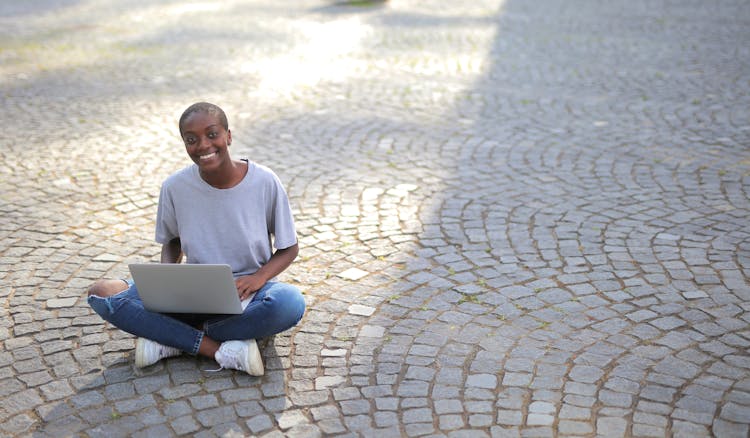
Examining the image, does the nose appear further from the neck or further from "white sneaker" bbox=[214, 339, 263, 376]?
"white sneaker" bbox=[214, 339, 263, 376]

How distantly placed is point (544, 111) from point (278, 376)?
600 cm

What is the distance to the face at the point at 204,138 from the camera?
3.85 meters

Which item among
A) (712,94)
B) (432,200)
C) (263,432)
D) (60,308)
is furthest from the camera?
(712,94)

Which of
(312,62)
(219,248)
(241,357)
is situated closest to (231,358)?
(241,357)

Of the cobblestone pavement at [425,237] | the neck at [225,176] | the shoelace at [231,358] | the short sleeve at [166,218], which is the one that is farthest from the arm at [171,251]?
the shoelace at [231,358]

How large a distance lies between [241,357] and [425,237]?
6.88ft

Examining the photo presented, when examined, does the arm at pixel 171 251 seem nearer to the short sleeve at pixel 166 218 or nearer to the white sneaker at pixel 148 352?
the short sleeve at pixel 166 218

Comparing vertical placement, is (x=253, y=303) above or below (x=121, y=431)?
above

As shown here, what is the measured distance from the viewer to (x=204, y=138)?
12.7 ft

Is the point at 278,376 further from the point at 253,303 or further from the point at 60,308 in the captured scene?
the point at 60,308

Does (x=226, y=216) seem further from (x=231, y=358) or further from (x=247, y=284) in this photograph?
(x=231, y=358)

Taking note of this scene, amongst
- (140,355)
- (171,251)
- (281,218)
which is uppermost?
(281,218)

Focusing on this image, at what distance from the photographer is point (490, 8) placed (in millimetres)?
18359

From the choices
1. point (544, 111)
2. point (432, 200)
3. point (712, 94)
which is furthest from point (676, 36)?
point (432, 200)
